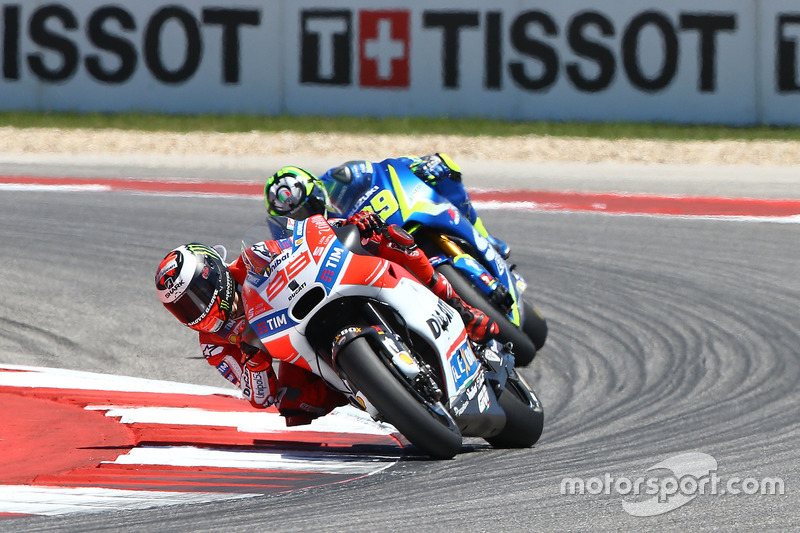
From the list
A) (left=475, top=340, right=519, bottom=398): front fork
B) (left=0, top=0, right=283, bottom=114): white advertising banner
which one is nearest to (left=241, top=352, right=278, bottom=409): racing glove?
(left=475, top=340, right=519, bottom=398): front fork

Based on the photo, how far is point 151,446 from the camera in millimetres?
5824

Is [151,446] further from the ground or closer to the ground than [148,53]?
closer to the ground

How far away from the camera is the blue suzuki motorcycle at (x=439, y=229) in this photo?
7582 mm

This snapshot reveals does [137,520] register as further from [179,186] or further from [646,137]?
[646,137]

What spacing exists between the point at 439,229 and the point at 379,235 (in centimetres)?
195

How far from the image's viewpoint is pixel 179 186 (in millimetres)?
13281

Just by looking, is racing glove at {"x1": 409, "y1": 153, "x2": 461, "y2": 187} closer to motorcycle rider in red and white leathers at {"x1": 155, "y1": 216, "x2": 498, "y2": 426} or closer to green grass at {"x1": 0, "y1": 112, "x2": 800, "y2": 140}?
motorcycle rider in red and white leathers at {"x1": 155, "y1": 216, "x2": 498, "y2": 426}

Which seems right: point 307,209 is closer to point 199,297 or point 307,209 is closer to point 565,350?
point 199,297

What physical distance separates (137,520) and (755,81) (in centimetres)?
1393

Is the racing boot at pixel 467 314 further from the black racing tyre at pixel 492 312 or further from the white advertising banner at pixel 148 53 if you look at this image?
the white advertising banner at pixel 148 53
